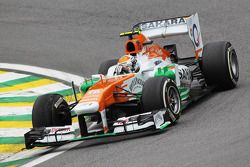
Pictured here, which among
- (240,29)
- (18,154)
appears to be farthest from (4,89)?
(240,29)

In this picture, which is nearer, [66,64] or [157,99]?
[157,99]

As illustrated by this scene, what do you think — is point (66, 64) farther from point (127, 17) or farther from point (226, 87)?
point (226, 87)

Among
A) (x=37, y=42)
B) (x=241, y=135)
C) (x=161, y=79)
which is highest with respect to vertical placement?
(x=37, y=42)

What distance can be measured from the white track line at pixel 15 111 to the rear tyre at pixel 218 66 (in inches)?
120

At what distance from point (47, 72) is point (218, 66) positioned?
4.57m

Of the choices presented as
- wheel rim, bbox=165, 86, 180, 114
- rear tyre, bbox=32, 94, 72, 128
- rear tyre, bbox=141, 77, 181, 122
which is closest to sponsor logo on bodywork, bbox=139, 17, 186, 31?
wheel rim, bbox=165, 86, 180, 114

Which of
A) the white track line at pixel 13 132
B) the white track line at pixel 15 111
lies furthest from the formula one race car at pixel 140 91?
the white track line at pixel 15 111

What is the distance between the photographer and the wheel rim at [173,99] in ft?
37.4

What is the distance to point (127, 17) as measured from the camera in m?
19.2

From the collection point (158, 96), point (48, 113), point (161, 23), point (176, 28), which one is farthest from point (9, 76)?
point (158, 96)

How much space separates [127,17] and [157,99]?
8343mm

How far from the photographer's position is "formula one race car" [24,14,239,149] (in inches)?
436

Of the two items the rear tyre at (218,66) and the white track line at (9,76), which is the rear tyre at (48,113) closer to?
the rear tyre at (218,66)

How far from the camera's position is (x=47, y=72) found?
16016 mm
